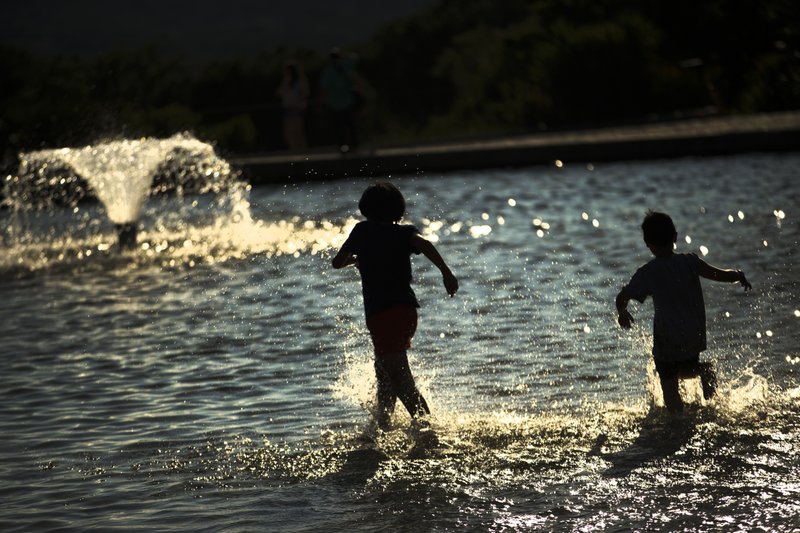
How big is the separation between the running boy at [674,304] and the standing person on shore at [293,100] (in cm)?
1846

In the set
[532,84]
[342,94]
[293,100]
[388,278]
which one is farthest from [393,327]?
[532,84]

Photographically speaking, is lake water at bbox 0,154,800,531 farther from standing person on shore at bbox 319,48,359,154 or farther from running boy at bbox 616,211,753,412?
standing person on shore at bbox 319,48,359,154

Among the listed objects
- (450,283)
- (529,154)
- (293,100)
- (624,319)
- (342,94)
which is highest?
(293,100)

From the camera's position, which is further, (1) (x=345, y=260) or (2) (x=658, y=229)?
(1) (x=345, y=260)

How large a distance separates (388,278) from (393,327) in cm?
25

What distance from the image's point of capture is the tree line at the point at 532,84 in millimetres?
28891

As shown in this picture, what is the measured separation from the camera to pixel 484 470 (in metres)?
6.96

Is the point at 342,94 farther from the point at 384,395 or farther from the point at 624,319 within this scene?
the point at 624,319

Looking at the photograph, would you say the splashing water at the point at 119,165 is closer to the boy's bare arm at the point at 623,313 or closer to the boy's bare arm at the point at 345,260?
the boy's bare arm at the point at 345,260

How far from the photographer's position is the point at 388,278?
7703mm

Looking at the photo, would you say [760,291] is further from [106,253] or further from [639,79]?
[639,79]

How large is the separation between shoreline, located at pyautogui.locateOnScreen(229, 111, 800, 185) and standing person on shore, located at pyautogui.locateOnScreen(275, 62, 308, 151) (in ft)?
6.45

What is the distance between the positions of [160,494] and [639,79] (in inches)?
998

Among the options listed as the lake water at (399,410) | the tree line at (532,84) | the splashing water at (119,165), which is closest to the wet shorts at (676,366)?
the lake water at (399,410)
